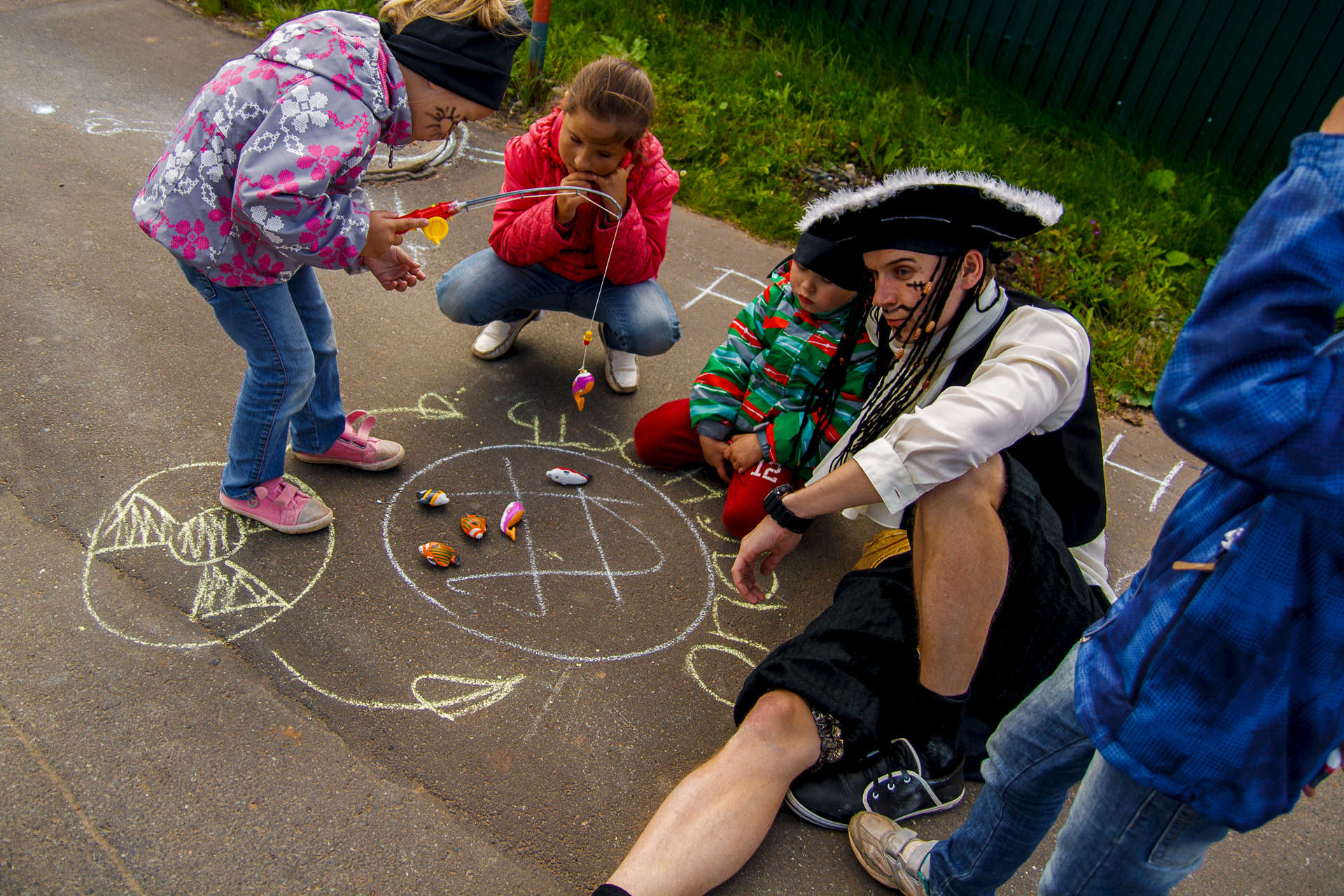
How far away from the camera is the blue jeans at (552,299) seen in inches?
121

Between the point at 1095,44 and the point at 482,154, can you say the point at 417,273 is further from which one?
the point at 1095,44

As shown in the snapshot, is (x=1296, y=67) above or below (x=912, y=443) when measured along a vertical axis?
above

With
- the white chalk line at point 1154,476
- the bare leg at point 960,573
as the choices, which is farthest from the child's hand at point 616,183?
the white chalk line at point 1154,476

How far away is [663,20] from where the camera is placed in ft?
17.9

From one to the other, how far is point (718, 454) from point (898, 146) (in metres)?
2.63

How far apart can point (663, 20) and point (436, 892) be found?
510 centimetres

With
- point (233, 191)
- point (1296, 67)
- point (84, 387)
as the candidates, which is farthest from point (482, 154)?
point (1296, 67)

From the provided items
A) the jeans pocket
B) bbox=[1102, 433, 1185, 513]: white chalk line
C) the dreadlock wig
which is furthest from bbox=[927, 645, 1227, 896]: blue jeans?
bbox=[1102, 433, 1185, 513]: white chalk line

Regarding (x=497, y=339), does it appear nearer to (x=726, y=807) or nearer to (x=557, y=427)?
(x=557, y=427)

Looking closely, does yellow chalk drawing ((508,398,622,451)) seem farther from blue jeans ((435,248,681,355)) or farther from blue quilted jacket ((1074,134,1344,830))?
blue quilted jacket ((1074,134,1344,830))

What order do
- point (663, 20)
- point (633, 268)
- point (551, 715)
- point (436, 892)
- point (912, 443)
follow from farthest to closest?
point (663, 20)
point (633, 268)
point (551, 715)
point (912, 443)
point (436, 892)

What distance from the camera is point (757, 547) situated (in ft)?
7.23

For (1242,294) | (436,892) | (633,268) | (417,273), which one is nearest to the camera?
(1242,294)

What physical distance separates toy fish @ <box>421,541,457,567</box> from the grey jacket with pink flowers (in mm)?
824
